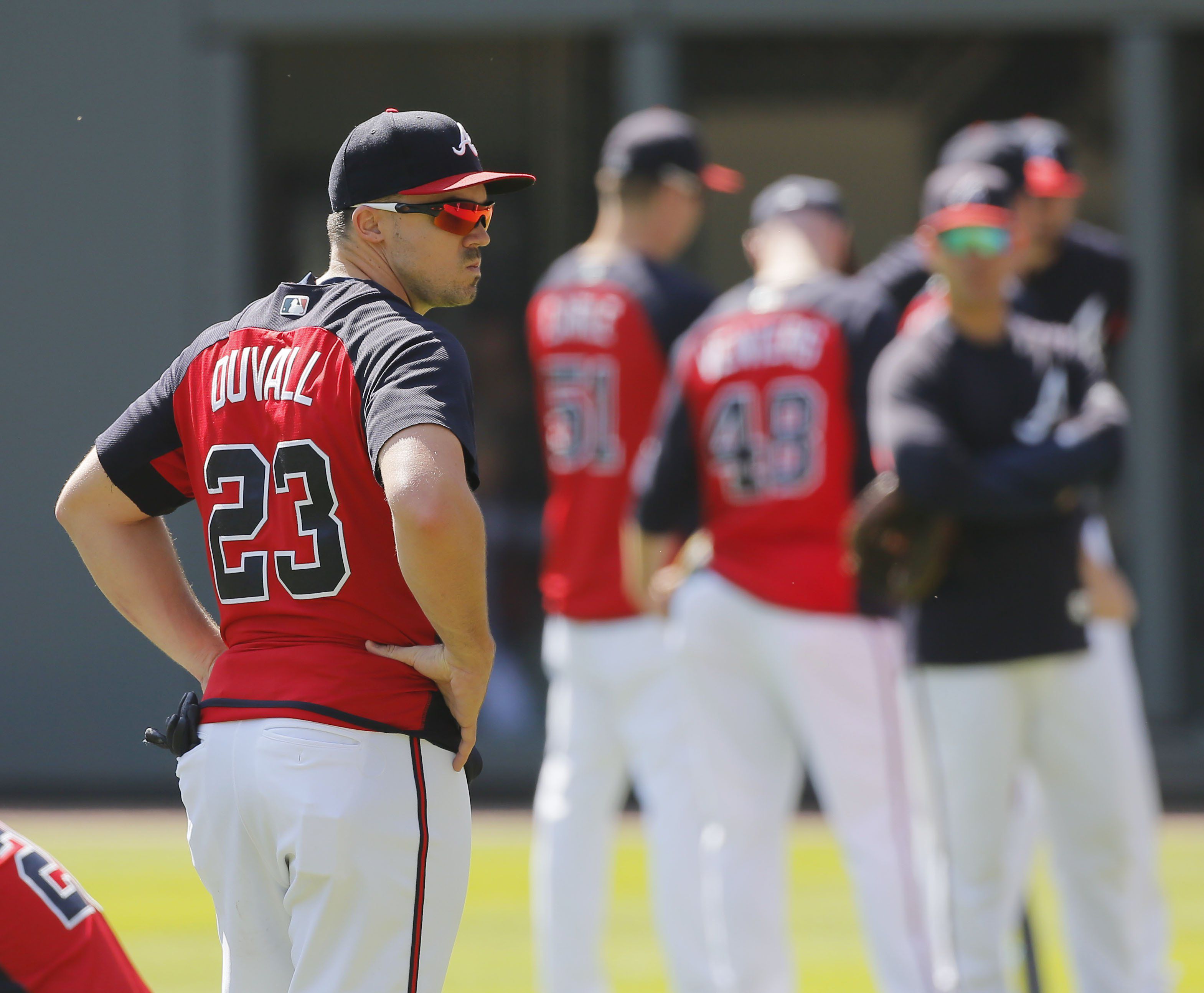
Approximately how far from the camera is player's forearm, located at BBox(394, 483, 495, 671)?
2.44 m

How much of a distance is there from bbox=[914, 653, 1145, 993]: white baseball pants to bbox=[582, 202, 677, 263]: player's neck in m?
1.82

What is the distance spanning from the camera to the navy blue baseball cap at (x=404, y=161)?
2.56 meters

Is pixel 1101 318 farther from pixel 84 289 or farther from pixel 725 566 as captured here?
pixel 84 289

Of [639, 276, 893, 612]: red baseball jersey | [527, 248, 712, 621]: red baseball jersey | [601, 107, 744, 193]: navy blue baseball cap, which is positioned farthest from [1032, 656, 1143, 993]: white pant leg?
[601, 107, 744, 193]: navy blue baseball cap


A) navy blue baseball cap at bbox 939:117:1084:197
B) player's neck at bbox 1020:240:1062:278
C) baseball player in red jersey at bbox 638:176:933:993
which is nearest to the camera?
baseball player in red jersey at bbox 638:176:933:993

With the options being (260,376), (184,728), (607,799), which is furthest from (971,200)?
(184,728)

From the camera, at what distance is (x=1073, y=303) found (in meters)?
5.24

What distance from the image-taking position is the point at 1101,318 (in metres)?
5.28

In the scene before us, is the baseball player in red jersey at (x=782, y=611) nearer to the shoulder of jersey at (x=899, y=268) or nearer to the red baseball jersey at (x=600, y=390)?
the red baseball jersey at (x=600, y=390)

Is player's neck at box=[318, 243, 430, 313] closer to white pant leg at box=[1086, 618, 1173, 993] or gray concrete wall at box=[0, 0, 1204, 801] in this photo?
white pant leg at box=[1086, 618, 1173, 993]

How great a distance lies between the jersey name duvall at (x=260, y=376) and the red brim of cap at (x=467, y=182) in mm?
292

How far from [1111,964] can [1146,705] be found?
6144 mm

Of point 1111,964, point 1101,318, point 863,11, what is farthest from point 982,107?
point 1111,964

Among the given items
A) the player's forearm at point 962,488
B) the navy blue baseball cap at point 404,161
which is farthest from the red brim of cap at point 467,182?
the player's forearm at point 962,488
